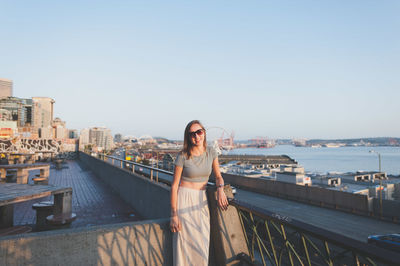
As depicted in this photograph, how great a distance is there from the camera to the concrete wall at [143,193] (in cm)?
575

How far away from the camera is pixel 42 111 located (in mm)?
142875

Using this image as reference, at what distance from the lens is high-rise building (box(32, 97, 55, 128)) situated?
12976 centimetres

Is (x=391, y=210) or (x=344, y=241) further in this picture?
A: (x=391, y=210)

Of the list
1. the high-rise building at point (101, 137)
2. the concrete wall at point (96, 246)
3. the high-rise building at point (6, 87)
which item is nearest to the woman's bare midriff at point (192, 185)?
the concrete wall at point (96, 246)

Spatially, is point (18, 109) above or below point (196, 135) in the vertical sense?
above

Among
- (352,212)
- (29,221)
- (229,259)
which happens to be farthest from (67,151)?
(229,259)

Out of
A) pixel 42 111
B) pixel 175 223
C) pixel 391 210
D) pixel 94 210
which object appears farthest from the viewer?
pixel 42 111

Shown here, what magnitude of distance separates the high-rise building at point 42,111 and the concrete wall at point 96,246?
473 ft

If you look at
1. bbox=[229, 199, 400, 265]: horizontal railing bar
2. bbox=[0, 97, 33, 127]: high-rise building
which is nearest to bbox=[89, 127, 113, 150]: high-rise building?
bbox=[0, 97, 33, 127]: high-rise building

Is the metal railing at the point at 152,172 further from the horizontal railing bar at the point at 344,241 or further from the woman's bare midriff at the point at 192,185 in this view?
the horizontal railing bar at the point at 344,241

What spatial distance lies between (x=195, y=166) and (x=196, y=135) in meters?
0.36

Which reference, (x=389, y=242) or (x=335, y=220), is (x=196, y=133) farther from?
(x=335, y=220)

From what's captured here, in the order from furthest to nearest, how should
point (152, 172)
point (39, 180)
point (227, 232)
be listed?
point (39, 180)
point (152, 172)
point (227, 232)

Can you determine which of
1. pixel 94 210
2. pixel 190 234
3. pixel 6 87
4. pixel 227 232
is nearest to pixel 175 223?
pixel 190 234
